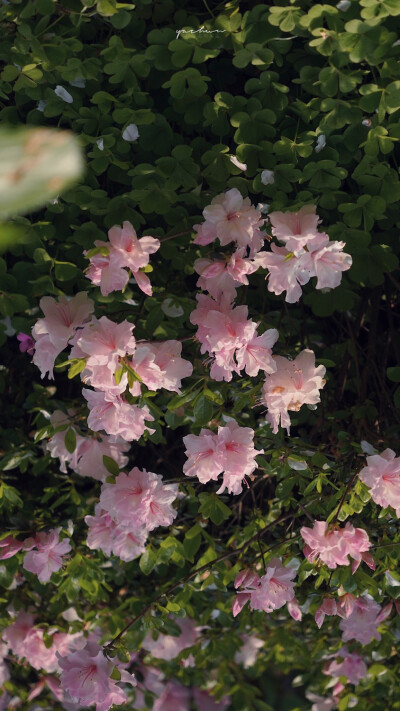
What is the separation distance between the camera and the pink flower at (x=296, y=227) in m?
1.36

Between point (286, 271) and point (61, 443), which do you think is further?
point (61, 443)

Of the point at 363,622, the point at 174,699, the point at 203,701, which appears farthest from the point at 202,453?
the point at 203,701

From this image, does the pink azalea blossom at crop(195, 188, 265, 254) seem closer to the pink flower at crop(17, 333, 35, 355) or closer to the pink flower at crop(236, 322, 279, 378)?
the pink flower at crop(236, 322, 279, 378)

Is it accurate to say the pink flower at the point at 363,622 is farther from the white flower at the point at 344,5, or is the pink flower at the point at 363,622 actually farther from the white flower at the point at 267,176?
the white flower at the point at 344,5

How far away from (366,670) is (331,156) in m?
1.33

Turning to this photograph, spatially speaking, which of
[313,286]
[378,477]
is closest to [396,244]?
[313,286]

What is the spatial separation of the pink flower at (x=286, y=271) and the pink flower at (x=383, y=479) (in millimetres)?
353

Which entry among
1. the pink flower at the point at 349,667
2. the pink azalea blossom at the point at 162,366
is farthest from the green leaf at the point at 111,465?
the pink flower at the point at 349,667

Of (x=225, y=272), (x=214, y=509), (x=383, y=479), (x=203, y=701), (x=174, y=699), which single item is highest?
(x=225, y=272)

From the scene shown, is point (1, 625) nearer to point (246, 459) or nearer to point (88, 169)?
point (246, 459)

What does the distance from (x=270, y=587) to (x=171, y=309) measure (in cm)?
58

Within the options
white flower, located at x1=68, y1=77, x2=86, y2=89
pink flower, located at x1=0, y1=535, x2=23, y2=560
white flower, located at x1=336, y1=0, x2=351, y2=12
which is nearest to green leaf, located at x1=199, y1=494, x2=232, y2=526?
pink flower, located at x1=0, y1=535, x2=23, y2=560

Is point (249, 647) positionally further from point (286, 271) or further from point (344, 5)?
point (344, 5)

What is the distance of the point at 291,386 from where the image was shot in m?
1.46
